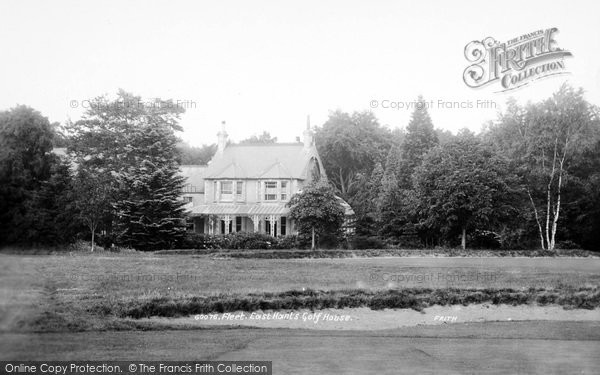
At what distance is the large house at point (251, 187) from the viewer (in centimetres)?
5366

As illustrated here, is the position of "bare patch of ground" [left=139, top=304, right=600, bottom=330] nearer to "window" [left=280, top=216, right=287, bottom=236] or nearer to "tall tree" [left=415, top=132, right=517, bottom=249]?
"tall tree" [left=415, top=132, right=517, bottom=249]

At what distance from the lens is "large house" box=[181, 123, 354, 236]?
5366 centimetres

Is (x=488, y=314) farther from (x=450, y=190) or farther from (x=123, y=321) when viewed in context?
(x=450, y=190)

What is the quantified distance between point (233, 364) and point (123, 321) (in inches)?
229

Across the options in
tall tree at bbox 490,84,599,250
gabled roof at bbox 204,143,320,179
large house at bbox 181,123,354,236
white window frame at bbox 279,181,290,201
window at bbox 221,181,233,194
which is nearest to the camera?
tall tree at bbox 490,84,599,250

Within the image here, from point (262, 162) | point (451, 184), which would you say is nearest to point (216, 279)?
point (451, 184)

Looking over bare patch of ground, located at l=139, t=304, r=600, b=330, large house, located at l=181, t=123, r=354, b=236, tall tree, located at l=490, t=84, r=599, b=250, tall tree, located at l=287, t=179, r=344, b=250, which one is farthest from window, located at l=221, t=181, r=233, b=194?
bare patch of ground, located at l=139, t=304, r=600, b=330

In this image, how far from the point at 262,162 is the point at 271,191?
3.43 metres

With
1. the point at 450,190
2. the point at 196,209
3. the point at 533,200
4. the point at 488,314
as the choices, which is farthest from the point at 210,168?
the point at 488,314

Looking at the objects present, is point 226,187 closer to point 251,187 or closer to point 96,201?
point 251,187

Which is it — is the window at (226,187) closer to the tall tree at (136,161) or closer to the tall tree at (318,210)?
the tall tree at (136,161)

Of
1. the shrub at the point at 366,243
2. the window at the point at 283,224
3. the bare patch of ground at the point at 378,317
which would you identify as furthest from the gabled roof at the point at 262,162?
the bare patch of ground at the point at 378,317

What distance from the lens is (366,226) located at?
5297cm

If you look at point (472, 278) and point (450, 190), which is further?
point (450, 190)
